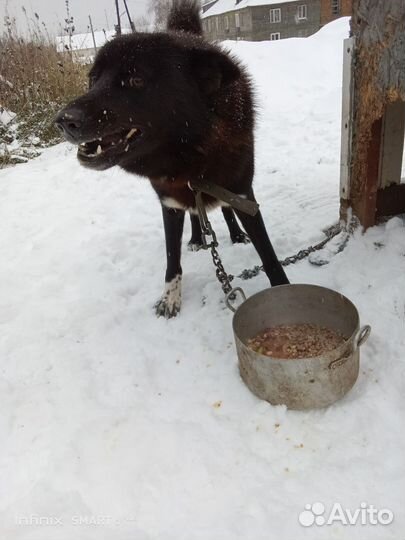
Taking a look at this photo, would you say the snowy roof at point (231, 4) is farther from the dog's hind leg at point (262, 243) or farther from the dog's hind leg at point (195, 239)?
the dog's hind leg at point (262, 243)

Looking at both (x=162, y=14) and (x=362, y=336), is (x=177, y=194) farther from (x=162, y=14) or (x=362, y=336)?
(x=162, y=14)

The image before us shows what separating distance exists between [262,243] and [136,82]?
0.86m

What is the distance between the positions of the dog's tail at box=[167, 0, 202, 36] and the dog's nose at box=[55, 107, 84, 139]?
4.60ft

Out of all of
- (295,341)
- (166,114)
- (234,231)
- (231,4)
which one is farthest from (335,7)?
(295,341)

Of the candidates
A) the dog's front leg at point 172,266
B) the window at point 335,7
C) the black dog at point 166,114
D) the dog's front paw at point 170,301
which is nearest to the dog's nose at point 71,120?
the black dog at point 166,114

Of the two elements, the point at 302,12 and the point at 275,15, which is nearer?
the point at 302,12

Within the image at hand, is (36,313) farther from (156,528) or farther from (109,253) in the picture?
(156,528)

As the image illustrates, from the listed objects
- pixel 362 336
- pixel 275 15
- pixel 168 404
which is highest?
pixel 275 15

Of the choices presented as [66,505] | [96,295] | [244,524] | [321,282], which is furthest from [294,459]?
[96,295]

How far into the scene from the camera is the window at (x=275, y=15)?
93.6 feet

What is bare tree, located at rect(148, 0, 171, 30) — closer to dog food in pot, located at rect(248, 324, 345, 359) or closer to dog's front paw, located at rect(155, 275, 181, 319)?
dog's front paw, located at rect(155, 275, 181, 319)

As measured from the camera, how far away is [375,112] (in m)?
1.93

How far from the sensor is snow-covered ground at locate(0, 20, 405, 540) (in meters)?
1.22

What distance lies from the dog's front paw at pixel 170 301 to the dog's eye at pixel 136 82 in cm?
96
